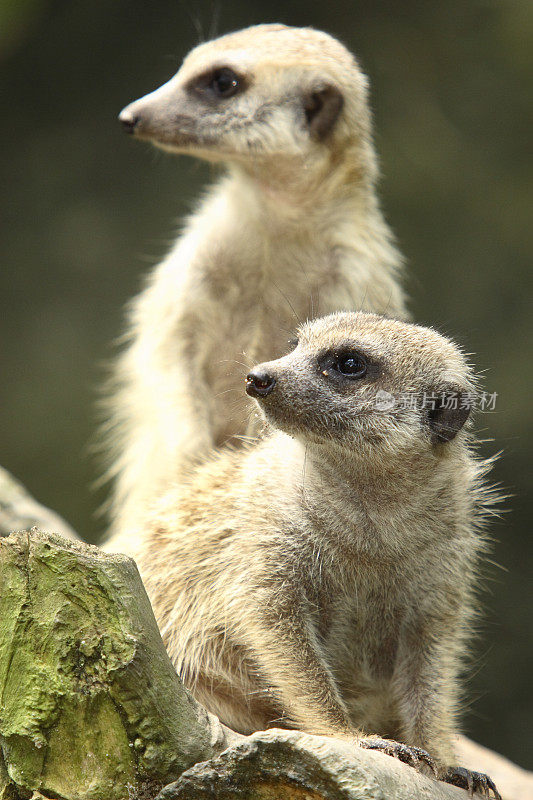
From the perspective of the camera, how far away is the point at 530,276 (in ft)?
16.5

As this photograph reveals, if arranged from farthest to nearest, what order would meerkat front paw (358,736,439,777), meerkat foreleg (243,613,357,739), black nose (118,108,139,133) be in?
black nose (118,108,139,133), meerkat foreleg (243,613,357,739), meerkat front paw (358,736,439,777)

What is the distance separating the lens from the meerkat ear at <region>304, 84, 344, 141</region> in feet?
Result: 9.54

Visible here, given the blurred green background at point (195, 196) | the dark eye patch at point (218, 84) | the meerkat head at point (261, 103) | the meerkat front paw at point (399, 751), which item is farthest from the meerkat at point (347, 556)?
the blurred green background at point (195, 196)

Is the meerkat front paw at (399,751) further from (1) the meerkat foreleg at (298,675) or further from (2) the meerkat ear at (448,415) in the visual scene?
Result: (2) the meerkat ear at (448,415)

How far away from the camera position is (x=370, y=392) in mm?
1858

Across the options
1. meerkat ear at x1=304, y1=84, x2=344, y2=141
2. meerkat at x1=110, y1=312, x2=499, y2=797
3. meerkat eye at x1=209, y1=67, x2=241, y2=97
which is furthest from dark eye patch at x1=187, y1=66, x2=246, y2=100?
meerkat at x1=110, y1=312, x2=499, y2=797

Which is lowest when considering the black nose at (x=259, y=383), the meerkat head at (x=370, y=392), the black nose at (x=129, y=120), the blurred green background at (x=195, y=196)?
the blurred green background at (x=195, y=196)

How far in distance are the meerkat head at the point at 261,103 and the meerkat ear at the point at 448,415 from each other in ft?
4.26

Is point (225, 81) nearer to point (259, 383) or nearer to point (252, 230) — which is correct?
point (252, 230)

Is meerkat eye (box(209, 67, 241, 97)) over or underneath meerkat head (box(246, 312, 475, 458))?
over

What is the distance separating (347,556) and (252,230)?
1523 mm

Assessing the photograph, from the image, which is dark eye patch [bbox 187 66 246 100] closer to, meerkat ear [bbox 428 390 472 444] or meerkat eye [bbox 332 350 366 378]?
meerkat eye [bbox 332 350 366 378]

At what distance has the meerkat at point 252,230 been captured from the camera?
2.88 metres

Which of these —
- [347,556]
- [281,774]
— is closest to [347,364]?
[347,556]
